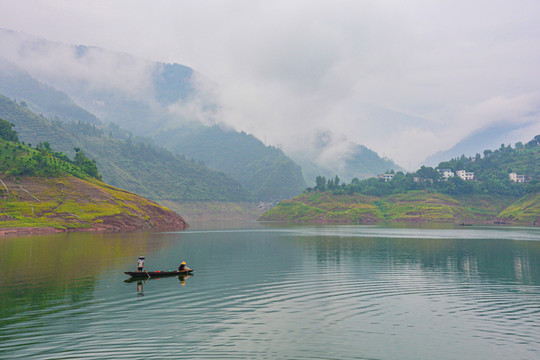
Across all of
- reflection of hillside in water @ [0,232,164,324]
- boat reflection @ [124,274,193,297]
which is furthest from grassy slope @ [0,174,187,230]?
boat reflection @ [124,274,193,297]

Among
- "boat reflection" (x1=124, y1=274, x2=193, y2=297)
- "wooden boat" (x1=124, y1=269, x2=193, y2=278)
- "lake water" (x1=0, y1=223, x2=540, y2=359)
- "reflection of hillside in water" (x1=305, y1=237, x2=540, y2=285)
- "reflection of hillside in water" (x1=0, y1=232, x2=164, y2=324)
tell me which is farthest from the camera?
"reflection of hillside in water" (x1=305, y1=237, x2=540, y2=285)

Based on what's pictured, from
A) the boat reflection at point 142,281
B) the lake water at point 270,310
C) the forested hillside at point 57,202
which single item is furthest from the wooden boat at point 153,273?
the forested hillside at point 57,202

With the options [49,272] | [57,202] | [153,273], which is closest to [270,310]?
[153,273]

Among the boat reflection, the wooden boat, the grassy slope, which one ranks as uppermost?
the grassy slope

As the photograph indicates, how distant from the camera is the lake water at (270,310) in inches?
989

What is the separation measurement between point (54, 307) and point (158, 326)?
1152 centimetres

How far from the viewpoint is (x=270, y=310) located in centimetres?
3497

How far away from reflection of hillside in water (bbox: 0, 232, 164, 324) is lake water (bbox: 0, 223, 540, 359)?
182mm

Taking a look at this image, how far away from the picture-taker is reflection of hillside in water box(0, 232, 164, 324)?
36.4 metres

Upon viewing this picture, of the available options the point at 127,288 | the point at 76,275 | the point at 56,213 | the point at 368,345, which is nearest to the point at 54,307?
the point at 127,288

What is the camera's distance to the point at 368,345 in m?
25.9

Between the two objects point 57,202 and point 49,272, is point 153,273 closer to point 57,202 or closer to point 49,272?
point 49,272

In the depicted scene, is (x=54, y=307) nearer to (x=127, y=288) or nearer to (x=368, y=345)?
(x=127, y=288)

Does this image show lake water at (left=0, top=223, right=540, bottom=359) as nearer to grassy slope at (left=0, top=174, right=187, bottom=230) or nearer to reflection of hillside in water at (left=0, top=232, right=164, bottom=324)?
reflection of hillside in water at (left=0, top=232, right=164, bottom=324)
